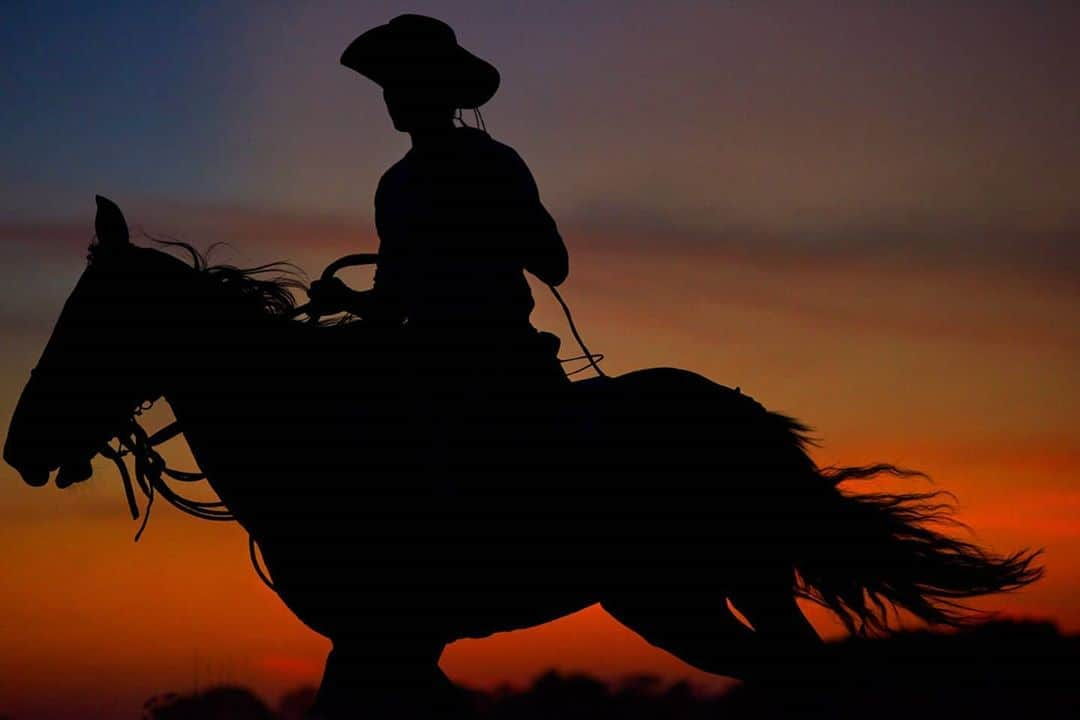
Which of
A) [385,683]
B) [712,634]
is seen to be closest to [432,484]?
[385,683]

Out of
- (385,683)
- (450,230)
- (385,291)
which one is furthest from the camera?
(385,291)

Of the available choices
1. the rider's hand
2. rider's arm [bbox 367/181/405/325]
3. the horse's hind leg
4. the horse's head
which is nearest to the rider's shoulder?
rider's arm [bbox 367/181/405/325]

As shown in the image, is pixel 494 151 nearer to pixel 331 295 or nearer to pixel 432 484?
pixel 331 295

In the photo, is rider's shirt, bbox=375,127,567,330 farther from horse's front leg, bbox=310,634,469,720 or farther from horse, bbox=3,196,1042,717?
horse's front leg, bbox=310,634,469,720

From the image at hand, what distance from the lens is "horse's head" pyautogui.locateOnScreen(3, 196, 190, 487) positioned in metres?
7.18

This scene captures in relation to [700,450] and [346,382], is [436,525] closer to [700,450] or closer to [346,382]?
[346,382]

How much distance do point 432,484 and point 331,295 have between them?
3.27 ft

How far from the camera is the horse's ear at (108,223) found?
7336mm

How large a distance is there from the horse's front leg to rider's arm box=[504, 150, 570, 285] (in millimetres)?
1756

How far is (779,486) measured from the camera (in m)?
7.36

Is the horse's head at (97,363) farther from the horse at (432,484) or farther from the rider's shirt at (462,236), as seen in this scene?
the rider's shirt at (462,236)

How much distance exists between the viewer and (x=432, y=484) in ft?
22.9

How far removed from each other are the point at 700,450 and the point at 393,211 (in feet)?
5.88

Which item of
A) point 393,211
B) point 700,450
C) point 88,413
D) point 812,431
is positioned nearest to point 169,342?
point 88,413
